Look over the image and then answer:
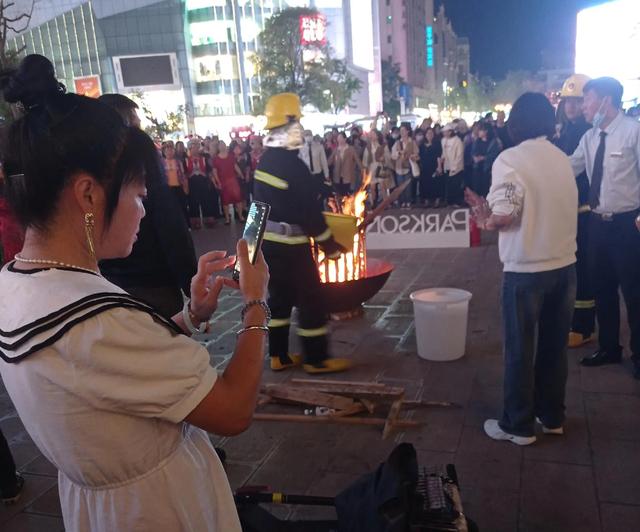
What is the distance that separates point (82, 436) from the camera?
1.12 metres

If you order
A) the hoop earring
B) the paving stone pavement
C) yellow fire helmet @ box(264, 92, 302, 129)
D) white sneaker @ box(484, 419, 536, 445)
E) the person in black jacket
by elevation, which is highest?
yellow fire helmet @ box(264, 92, 302, 129)

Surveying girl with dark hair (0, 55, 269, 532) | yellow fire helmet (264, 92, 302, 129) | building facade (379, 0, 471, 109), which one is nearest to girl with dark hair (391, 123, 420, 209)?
yellow fire helmet (264, 92, 302, 129)

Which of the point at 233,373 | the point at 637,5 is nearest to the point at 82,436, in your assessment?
the point at 233,373

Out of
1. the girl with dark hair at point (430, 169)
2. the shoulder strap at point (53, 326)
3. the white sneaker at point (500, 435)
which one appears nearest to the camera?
the shoulder strap at point (53, 326)

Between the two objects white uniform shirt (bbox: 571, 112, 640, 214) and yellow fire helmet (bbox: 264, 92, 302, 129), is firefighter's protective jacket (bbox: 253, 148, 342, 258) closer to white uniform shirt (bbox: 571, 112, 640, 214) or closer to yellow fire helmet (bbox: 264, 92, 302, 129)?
yellow fire helmet (bbox: 264, 92, 302, 129)

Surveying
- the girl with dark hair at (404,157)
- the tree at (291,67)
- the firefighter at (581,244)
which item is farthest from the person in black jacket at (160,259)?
the tree at (291,67)

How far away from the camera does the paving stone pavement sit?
2.90m

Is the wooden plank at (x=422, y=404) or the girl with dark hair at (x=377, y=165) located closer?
the wooden plank at (x=422, y=404)

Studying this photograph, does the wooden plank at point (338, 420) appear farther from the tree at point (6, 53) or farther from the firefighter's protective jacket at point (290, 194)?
the tree at point (6, 53)

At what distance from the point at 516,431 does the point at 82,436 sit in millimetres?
2952

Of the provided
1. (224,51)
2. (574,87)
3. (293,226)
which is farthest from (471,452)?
(224,51)

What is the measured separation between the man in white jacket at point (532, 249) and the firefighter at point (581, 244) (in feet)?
4.78

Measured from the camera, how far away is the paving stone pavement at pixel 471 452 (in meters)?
2.90

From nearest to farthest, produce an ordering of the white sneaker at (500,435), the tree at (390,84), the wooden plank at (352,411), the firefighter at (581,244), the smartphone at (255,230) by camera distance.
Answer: the smartphone at (255,230) → the white sneaker at (500,435) → the wooden plank at (352,411) → the firefighter at (581,244) → the tree at (390,84)
